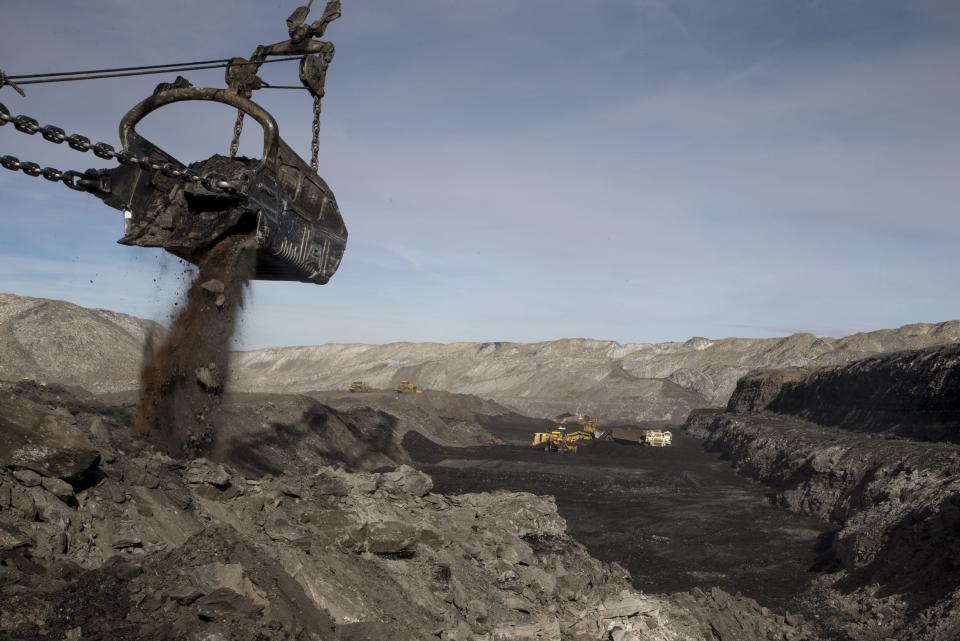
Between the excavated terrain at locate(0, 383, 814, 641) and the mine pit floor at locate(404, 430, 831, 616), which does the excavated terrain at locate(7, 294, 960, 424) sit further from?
the excavated terrain at locate(0, 383, 814, 641)

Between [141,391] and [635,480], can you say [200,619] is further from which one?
[635,480]

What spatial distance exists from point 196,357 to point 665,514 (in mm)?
15236

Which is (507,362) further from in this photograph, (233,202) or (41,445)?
(41,445)

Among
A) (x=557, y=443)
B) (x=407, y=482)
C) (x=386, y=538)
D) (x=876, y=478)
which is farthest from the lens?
(x=557, y=443)

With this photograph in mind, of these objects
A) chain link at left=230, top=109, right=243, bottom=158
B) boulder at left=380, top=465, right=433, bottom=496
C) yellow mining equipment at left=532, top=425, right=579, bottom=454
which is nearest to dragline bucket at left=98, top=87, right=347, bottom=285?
chain link at left=230, top=109, right=243, bottom=158

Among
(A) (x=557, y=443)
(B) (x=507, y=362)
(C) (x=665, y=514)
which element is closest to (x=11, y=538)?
(C) (x=665, y=514)

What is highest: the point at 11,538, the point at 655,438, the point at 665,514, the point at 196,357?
the point at 196,357

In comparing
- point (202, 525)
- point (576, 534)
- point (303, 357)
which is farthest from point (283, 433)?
point (303, 357)

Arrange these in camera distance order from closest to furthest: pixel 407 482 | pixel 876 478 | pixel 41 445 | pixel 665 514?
1. pixel 41 445
2. pixel 407 482
3. pixel 876 478
4. pixel 665 514

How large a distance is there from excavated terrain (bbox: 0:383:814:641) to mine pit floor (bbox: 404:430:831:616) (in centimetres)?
419

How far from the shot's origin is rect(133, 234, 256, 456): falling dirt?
28.0 ft

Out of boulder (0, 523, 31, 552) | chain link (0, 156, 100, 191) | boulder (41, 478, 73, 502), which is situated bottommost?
boulder (0, 523, 31, 552)

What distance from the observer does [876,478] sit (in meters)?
16.8

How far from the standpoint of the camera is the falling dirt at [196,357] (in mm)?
8539
